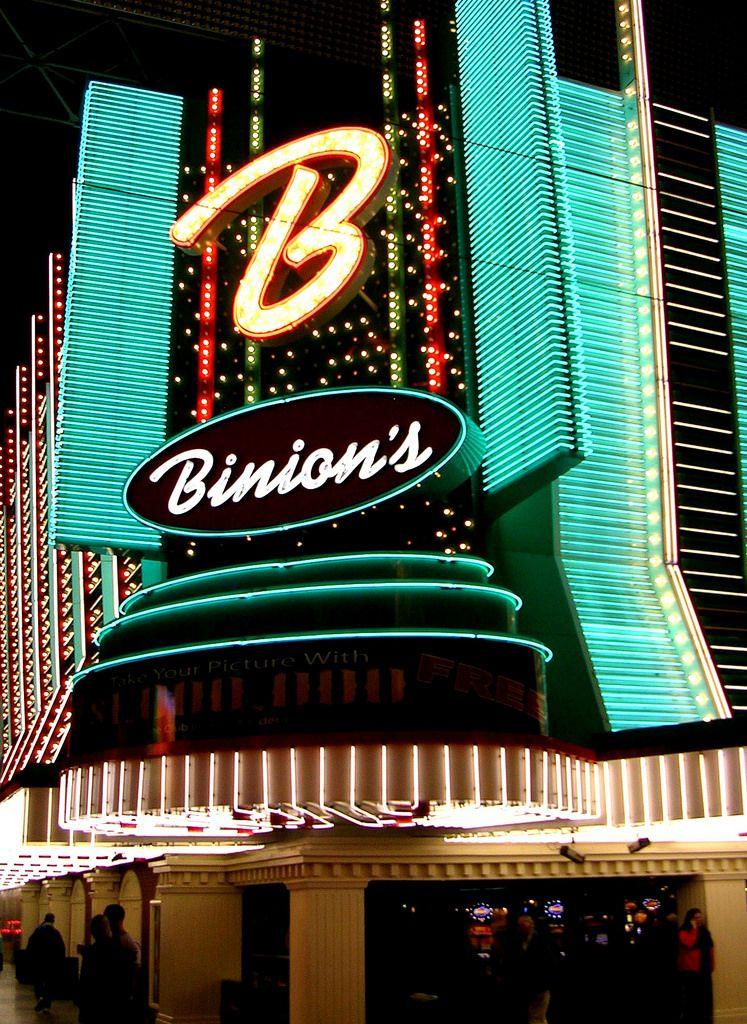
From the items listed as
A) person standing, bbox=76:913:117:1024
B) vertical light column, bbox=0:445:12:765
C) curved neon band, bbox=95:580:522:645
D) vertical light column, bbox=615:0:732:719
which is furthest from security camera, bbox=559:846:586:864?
vertical light column, bbox=0:445:12:765

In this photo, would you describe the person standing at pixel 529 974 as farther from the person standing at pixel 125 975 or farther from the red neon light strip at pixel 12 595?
the red neon light strip at pixel 12 595

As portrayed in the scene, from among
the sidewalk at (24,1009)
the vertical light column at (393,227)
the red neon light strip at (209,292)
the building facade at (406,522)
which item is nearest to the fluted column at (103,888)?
the sidewalk at (24,1009)

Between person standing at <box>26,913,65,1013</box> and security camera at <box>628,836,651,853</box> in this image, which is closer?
security camera at <box>628,836,651,853</box>

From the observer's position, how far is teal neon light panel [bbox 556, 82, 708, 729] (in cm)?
1600

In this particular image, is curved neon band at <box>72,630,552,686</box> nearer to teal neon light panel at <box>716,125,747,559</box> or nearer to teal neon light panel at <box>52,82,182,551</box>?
teal neon light panel at <box>52,82,182,551</box>

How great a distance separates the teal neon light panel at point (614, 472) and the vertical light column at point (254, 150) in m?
5.38

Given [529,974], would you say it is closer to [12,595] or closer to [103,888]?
[103,888]

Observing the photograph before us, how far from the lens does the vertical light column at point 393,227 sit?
62.0ft

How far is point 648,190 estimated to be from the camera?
18906 mm

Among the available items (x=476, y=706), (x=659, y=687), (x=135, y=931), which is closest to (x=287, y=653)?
(x=476, y=706)

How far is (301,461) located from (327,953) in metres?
5.88

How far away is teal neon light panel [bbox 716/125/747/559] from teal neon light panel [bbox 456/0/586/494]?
3562 mm

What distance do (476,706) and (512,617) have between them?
1566 millimetres

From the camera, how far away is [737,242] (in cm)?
1984
